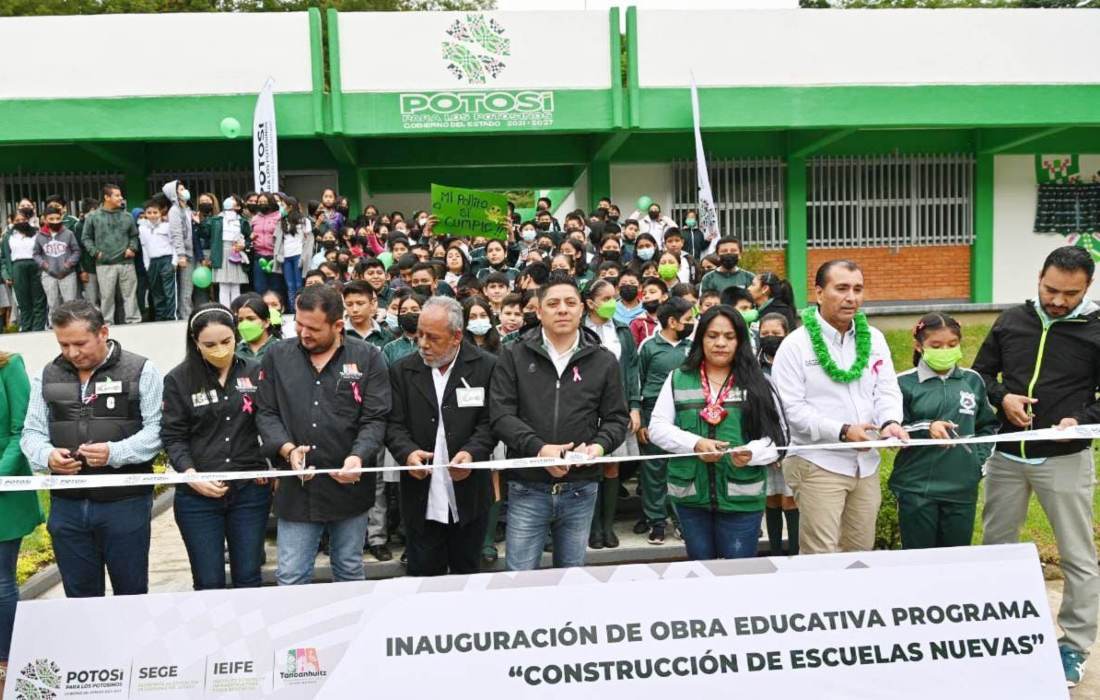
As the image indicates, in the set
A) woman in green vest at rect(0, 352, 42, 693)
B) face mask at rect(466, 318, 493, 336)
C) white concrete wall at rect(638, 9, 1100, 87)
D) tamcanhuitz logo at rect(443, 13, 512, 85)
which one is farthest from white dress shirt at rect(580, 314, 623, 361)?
white concrete wall at rect(638, 9, 1100, 87)

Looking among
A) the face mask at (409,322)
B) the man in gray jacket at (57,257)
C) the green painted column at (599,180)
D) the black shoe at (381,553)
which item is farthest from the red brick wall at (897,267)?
the black shoe at (381,553)

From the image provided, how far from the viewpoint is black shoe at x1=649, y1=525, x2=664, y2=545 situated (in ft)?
20.8

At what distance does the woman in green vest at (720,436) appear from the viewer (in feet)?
13.9

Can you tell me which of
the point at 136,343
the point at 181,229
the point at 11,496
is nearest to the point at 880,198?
the point at 181,229

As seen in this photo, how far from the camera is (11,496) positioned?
4348mm

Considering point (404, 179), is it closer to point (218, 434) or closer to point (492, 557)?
point (492, 557)

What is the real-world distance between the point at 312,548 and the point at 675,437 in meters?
1.85

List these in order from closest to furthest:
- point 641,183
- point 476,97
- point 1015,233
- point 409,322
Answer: point 409,322
point 476,97
point 641,183
point 1015,233

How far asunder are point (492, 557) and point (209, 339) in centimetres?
267

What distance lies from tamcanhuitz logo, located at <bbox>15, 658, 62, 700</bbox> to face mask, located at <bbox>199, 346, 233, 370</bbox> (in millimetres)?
1479

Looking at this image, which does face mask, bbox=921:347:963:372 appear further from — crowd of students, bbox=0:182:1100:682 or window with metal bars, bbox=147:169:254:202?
window with metal bars, bbox=147:169:254:202

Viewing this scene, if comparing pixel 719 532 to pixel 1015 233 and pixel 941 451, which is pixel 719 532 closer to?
pixel 941 451

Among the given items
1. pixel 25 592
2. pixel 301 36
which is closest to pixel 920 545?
pixel 25 592

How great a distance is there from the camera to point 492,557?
6125 millimetres
